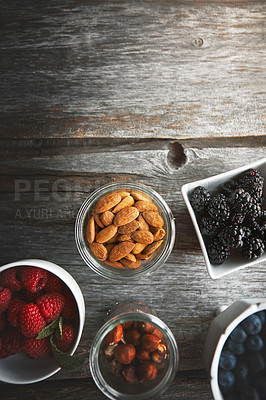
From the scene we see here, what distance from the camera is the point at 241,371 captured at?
821mm

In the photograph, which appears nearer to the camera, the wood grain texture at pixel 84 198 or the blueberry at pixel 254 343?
the blueberry at pixel 254 343

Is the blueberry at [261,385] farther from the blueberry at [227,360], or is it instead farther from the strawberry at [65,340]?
the strawberry at [65,340]

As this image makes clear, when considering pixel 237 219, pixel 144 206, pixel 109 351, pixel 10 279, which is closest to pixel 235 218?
pixel 237 219

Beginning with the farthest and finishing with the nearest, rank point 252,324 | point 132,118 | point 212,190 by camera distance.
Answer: point 132,118 → point 212,190 → point 252,324

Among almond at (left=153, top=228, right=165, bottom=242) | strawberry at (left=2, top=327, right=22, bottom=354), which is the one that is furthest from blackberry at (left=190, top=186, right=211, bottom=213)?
strawberry at (left=2, top=327, right=22, bottom=354)

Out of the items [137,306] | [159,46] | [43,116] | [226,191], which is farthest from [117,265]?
Answer: [159,46]

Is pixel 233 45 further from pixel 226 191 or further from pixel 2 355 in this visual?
pixel 2 355

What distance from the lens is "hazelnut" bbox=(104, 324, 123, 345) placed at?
83 centimetres

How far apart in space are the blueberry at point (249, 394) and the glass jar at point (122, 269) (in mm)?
337

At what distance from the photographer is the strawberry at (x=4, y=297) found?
0.85m

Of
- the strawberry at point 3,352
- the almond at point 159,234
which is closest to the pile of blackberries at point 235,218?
the almond at point 159,234

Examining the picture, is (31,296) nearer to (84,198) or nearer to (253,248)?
(84,198)

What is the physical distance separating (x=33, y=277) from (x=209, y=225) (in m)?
0.43

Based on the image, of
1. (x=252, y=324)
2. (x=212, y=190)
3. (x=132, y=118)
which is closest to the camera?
(x=252, y=324)
